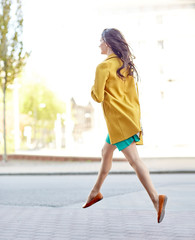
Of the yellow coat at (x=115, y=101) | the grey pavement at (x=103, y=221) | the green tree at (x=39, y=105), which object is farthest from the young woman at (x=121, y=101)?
the green tree at (x=39, y=105)

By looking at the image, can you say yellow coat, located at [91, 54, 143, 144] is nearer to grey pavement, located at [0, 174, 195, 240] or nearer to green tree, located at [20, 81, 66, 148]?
grey pavement, located at [0, 174, 195, 240]

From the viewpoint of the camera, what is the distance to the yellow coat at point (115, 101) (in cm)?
550

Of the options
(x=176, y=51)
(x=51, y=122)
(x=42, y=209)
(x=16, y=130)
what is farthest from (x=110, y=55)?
(x=51, y=122)

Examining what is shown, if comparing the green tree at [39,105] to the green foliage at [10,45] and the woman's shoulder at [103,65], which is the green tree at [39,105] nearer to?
the green foliage at [10,45]

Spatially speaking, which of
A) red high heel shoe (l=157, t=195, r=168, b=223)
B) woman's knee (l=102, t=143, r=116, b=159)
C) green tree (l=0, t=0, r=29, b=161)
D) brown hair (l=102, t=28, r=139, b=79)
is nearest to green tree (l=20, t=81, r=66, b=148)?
green tree (l=0, t=0, r=29, b=161)

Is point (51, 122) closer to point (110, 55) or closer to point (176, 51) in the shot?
point (176, 51)

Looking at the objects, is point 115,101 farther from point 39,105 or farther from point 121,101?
point 39,105

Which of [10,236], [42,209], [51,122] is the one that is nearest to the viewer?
[10,236]

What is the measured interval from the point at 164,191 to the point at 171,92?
47408 millimetres

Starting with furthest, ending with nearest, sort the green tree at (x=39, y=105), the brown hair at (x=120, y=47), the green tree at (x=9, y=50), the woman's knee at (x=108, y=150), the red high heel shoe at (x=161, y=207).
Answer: the green tree at (x=39, y=105) < the green tree at (x=9, y=50) < the woman's knee at (x=108, y=150) < the brown hair at (x=120, y=47) < the red high heel shoe at (x=161, y=207)

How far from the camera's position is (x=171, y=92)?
188 feet

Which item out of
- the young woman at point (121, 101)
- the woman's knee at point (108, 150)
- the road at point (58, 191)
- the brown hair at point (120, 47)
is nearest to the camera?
the young woman at point (121, 101)

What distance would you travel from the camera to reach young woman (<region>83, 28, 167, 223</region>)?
18.0 feet

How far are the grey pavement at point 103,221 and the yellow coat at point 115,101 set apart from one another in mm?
899
